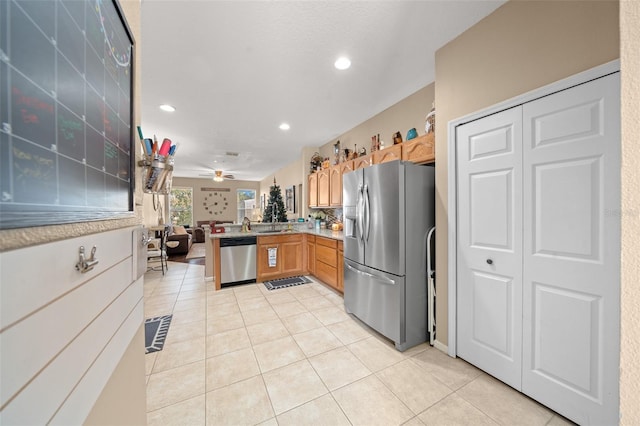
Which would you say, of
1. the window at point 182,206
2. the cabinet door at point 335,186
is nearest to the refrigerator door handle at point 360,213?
the cabinet door at point 335,186

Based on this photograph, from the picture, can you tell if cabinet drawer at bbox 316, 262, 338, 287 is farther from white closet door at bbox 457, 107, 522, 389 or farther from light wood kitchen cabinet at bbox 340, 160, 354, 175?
white closet door at bbox 457, 107, 522, 389

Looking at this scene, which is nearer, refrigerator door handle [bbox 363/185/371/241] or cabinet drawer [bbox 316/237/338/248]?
refrigerator door handle [bbox 363/185/371/241]

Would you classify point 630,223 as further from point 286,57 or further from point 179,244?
point 179,244

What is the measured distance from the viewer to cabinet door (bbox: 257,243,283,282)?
3.90 metres

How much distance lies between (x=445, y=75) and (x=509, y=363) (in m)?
2.34

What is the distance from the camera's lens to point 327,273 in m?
3.59

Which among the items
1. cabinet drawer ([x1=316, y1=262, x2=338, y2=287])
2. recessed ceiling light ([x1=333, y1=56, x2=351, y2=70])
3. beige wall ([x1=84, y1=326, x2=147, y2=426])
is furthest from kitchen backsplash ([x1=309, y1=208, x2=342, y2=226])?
beige wall ([x1=84, y1=326, x2=147, y2=426])

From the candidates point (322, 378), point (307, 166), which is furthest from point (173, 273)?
point (322, 378)

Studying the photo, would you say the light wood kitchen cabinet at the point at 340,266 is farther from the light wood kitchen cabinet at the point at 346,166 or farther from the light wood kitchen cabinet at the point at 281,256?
the light wood kitchen cabinet at the point at 346,166

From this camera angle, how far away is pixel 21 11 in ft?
1.26

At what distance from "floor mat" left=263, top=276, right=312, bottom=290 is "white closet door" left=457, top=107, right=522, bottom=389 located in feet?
8.20

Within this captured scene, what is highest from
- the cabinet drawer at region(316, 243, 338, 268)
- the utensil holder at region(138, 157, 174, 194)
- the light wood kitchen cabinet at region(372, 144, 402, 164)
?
the light wood kitchen cabinet at region(372, 144, 402, 164)

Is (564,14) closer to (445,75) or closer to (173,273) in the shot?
(445,75)

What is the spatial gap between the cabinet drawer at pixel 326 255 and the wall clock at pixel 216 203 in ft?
23.4
